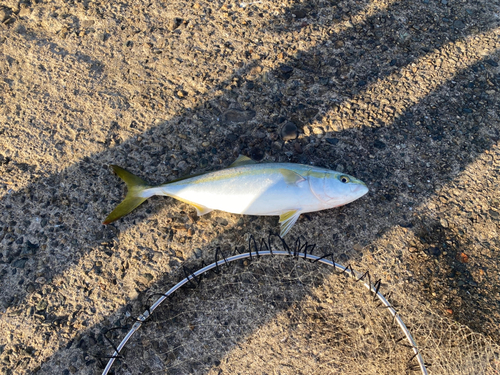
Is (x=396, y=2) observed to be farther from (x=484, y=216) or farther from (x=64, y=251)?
(x=64, y=251)

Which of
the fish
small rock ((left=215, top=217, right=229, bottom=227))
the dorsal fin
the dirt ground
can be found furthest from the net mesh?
the dorsal fin

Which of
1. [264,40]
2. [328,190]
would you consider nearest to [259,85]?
[264,40]

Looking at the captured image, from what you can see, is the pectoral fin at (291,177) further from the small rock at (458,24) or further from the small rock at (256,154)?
the small rock at (458,24)

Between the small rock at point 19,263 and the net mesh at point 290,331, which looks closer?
the net mesh at point 290,331

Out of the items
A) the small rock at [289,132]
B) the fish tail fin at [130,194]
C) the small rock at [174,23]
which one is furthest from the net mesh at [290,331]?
the small rock at [174,23]

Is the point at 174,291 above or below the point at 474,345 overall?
above

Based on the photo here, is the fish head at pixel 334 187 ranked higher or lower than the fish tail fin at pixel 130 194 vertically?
lower

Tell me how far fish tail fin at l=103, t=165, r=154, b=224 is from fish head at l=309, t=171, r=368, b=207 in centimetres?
149

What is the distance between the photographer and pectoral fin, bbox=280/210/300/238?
110 inches

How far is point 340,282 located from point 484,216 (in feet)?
5.27

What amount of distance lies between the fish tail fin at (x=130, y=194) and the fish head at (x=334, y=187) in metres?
1.49

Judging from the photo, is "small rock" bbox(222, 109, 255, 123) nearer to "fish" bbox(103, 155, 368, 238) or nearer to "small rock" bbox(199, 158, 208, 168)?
"small rock" bbox(199, 158, 208, 168)

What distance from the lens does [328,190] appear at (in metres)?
2.75

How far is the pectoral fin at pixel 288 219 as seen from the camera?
2.79 metres
